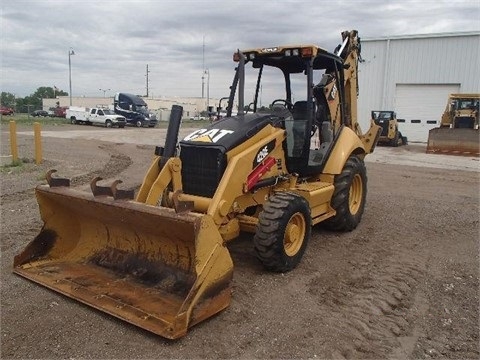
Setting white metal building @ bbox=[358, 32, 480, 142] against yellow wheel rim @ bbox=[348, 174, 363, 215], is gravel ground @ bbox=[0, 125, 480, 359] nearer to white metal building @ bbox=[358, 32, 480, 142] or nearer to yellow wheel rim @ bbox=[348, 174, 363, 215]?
yellow wheel rim @ bbox=[348, 174, 363, 215]

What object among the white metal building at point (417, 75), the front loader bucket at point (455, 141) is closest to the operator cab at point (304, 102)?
the front loader bucket at point (455, 141)

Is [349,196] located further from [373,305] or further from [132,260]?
[132,260]

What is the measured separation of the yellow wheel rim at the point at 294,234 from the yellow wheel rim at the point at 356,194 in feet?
7.04

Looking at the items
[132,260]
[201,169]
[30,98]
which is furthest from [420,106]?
[30,98]

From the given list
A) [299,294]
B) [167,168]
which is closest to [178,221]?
[167,168]

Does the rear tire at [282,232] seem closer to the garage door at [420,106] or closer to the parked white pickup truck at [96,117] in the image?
the garage door at [420,106]

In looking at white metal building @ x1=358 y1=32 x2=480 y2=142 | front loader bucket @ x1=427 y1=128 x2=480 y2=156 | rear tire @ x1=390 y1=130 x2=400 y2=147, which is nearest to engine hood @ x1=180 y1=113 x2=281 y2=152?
front loader bucket @ x1=427 y1=128 x2=480 y2=156

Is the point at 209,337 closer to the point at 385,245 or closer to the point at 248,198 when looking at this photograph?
the point at 248,198

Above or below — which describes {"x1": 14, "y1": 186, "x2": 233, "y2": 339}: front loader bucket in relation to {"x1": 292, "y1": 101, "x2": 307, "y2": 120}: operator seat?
below

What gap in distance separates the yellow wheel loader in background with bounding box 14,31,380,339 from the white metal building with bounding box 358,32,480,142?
2410cm

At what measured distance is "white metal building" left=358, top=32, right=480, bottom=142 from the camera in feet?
89.6

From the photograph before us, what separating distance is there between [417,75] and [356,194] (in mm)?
23943

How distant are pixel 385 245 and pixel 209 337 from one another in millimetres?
3631

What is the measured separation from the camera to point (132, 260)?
192 inches
